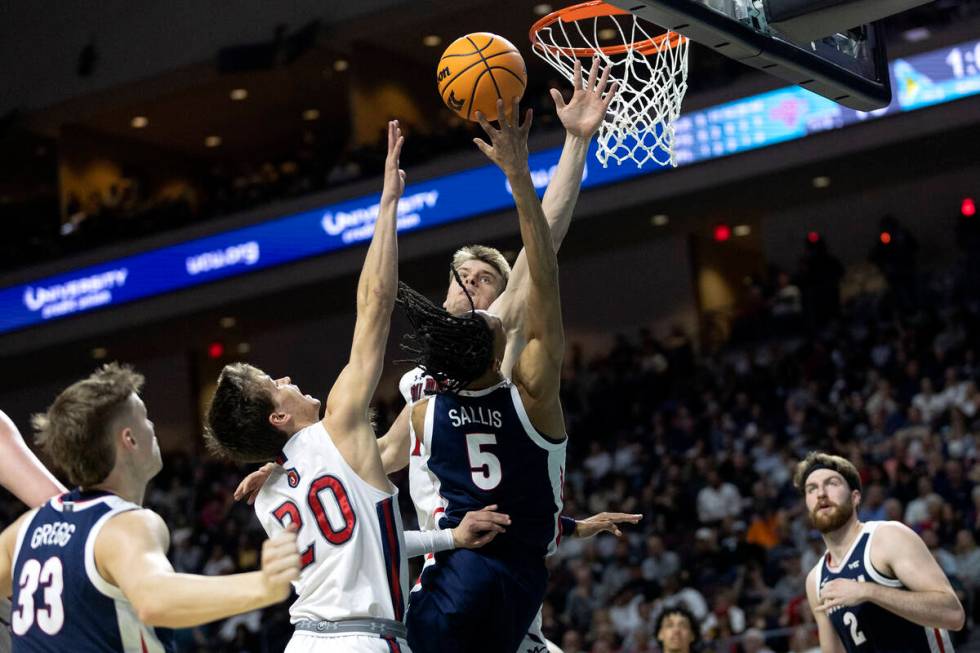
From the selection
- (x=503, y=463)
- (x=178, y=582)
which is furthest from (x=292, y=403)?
(x=178, y=582)

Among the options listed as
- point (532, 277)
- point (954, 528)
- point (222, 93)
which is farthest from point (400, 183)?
point (222, 93)

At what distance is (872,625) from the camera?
555 cm

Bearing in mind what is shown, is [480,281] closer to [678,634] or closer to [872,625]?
[678,634]

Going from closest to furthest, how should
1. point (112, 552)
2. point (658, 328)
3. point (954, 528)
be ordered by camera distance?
point (112, 552) < point (954, 528) < point (658, 328)

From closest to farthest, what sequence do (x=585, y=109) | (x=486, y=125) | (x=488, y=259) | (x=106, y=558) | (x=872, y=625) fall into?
1. (x=106, y=558)
2. (x=486, y=125)
3. (x=585, y=109)
4. (x=488, y=259)
5. (x=872, y=625)

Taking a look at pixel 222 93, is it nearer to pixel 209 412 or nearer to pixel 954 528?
pixel 954 528

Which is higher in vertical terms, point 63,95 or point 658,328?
point 63,95

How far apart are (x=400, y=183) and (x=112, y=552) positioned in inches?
66.5

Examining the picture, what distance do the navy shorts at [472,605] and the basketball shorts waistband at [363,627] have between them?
0.88 ft

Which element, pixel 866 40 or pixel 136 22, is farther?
pixel 136 22

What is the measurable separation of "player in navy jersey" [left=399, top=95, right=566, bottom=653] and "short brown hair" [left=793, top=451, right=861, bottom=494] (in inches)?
76.1

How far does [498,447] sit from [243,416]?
2.65 ft

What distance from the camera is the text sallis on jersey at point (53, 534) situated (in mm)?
3164

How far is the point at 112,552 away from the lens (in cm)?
309
